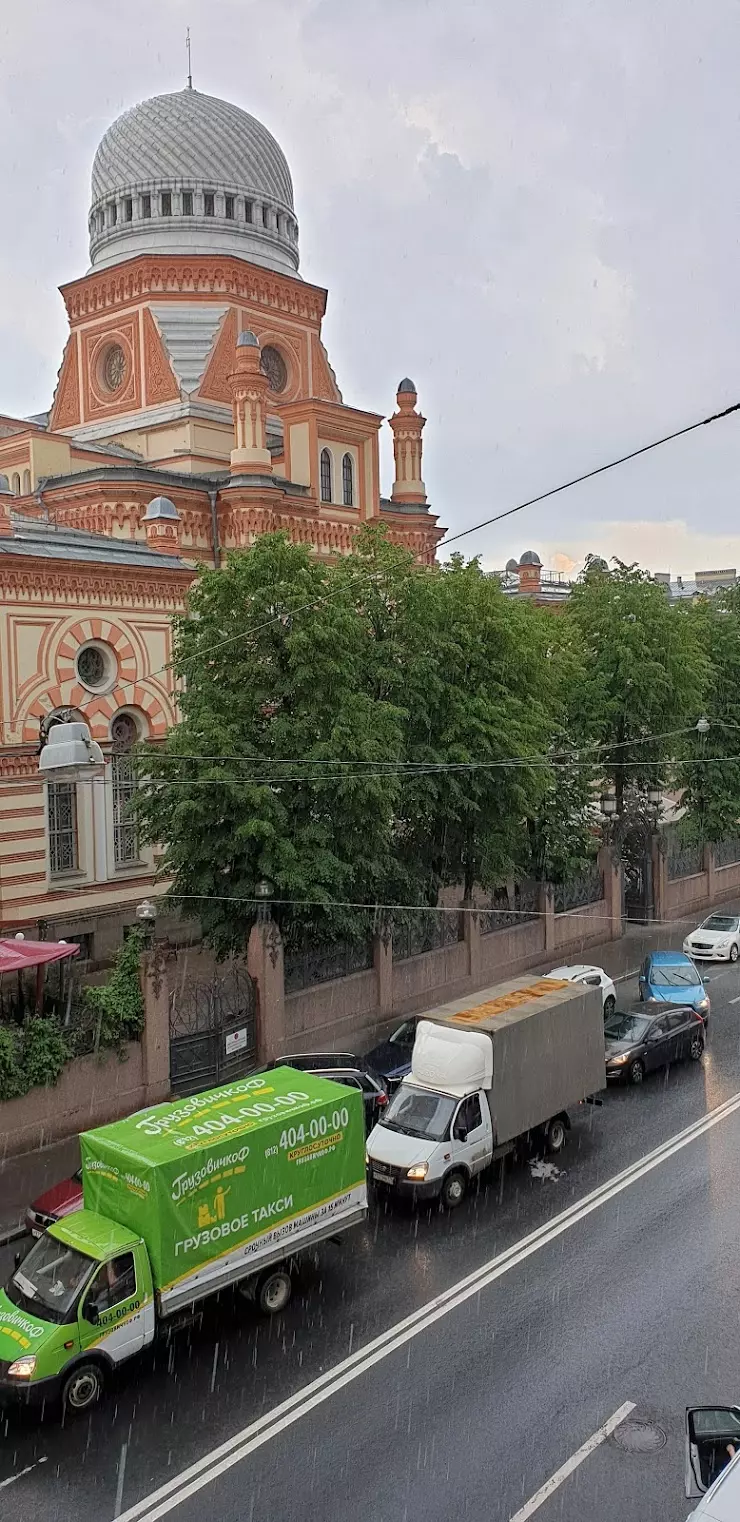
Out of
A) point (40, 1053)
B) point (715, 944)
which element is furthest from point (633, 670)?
point (40, 1053)

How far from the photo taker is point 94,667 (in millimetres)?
27391

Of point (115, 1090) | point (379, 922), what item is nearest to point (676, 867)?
point (379, 922)

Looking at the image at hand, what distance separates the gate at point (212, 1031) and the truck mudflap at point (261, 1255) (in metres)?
6.90

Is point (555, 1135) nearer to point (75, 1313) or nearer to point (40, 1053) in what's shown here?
point (40, 1053)

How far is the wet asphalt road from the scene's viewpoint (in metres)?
9.84

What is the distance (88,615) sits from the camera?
87.4ft

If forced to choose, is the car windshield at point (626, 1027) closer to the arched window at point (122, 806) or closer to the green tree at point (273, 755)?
the green tree at point (273, 755)

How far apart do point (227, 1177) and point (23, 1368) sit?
257 cm

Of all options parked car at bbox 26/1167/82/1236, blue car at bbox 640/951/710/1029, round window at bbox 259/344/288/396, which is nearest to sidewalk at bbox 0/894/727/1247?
parked car at bbox 26/1167/82/1236

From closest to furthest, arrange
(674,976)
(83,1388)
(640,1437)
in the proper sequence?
(640,1437) → (83,1388) → (674,976)

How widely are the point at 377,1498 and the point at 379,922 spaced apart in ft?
48.4

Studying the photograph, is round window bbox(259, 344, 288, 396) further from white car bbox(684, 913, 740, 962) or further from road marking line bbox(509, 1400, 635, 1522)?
road marking line bbox(509, 1400, 635, 1522)

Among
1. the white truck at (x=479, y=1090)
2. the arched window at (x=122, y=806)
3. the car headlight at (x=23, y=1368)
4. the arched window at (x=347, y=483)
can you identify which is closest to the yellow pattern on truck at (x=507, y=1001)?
the white truck at (x=479, y=1090)

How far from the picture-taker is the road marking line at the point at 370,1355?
9.96 meters
